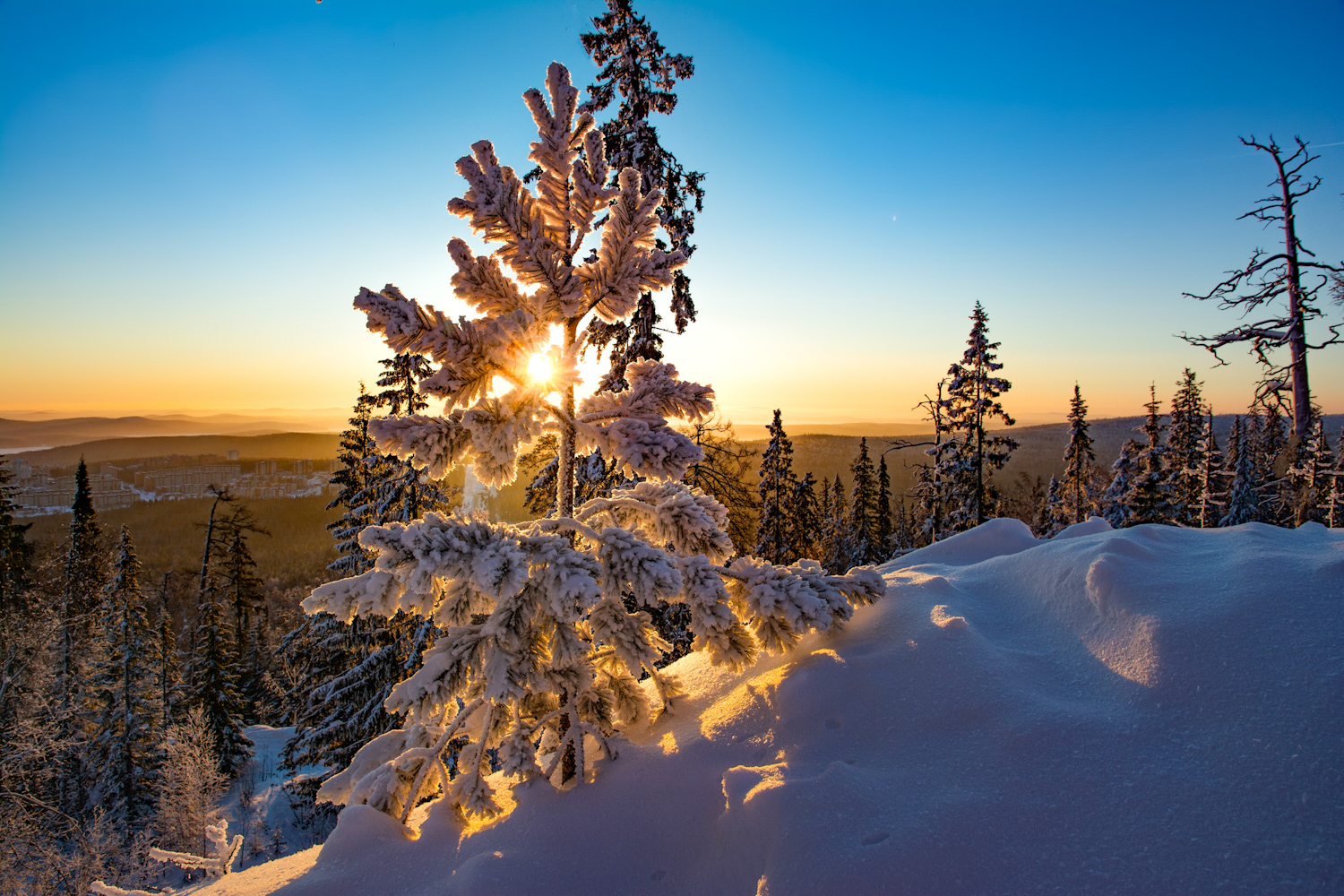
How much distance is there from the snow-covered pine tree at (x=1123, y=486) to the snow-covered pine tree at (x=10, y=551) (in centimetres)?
5537

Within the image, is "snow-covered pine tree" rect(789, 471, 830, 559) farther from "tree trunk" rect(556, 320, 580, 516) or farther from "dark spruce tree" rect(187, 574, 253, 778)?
"dark spruce tree" rect(187, 574, 253, 778)

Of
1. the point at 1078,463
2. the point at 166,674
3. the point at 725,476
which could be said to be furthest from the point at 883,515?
the point at 166,674

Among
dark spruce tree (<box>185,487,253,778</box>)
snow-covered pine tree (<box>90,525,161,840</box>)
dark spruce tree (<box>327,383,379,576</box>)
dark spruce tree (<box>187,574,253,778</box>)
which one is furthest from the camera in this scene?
dark spruce tree (<box>187,574,253,778</box>)

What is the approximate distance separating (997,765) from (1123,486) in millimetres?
38095

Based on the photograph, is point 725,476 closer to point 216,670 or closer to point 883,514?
point 216,670

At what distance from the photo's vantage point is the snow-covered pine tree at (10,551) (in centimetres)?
2617

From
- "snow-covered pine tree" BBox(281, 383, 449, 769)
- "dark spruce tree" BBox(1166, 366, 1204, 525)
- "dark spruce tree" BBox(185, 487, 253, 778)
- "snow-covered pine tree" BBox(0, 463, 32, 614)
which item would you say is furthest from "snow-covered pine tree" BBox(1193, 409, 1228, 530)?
"snow-covered pine tree" BBox(0, 463, 32, 614)

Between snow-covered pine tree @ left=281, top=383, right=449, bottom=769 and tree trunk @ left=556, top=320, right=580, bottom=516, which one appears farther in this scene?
snow-covered pine tree @ left=281, top=383, right=449, bottom=769

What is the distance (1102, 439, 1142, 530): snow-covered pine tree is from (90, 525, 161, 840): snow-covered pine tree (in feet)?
162

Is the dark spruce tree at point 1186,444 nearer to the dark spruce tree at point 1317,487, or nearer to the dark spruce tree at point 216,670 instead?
the dark spruce tree at point 1317,487

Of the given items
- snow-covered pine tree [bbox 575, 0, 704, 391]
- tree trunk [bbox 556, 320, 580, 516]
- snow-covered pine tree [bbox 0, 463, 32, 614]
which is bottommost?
snow-covered pine tree [bbox 0, 463, 32, 614]

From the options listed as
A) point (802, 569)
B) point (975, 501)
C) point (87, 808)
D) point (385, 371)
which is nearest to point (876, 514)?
point (975, 501)

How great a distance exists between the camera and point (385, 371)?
55.9 feet

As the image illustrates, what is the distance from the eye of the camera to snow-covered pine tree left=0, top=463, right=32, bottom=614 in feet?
85.9
